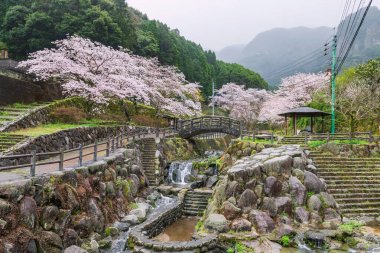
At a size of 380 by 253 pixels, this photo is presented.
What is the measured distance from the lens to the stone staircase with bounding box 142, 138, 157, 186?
21.7 meters

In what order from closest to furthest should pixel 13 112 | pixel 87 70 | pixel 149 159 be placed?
pixel 13 112 < pixel 149 159 < pixel 87 70

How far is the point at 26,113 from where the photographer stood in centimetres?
2128

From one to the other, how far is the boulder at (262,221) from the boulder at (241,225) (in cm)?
27

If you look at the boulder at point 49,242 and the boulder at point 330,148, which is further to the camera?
the boulder at point 330,148

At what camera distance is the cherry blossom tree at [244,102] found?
53812 mm

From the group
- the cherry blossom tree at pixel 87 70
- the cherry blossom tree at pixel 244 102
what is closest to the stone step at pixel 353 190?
the cherry blossom tree at pixel 87 70

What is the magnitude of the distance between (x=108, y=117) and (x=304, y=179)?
22031mm

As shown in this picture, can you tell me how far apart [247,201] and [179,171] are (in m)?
11.2

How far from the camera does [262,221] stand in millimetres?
12602

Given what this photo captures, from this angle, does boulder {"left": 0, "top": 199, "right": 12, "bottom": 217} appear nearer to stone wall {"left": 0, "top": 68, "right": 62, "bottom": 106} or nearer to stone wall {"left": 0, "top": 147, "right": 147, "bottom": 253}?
stone wall {"left": 0, "top": 147, "right": 147, "bottom": 253}

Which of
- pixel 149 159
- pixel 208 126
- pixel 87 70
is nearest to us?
pixel 149 159

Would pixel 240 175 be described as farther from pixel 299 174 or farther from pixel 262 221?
pixel 299 174

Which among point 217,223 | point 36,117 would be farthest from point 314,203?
point 36,117

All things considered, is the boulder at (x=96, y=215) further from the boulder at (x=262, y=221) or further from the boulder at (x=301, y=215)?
the boulder at (x=301, y=215)
